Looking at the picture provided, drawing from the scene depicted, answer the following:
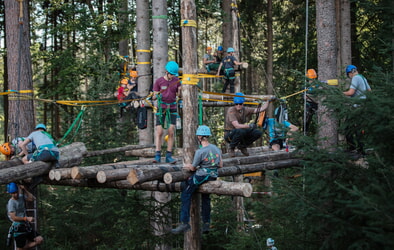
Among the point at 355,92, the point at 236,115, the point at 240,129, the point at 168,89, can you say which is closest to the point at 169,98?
the point at 168,89

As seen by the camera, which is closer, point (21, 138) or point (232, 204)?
point (21, 138)

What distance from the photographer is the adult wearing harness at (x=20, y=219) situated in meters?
8.93

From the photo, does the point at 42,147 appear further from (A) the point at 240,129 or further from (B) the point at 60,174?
(A) the point at 240,129

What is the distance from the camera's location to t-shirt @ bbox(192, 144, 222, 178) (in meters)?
6.79

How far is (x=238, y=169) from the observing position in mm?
7848

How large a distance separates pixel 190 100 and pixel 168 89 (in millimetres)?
1080

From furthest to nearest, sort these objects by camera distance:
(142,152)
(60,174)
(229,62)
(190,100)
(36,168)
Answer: (229,62) → (142,152) → (36,168) → (60,174) → (190,100)

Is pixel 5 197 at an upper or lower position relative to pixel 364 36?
lower

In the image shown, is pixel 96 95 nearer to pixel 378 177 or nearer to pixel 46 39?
pixel 378 177

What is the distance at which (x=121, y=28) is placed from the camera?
16.3 metres

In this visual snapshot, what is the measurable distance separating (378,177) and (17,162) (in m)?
6.66

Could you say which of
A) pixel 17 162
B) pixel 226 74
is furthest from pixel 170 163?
pixel 226 74

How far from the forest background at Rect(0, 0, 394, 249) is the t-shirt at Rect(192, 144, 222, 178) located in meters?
1.10

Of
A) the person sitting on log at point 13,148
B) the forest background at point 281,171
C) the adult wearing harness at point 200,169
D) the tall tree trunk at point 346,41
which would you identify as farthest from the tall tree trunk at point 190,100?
the tall tree trunk at point 346,41
